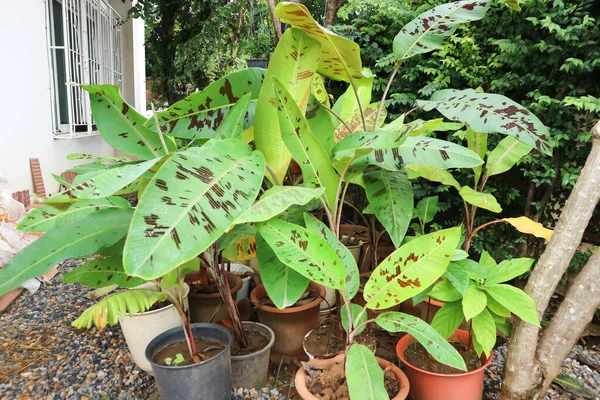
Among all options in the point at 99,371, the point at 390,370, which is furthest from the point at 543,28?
the point at 99,371

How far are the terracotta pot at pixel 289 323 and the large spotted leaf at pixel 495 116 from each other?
1.03 meters

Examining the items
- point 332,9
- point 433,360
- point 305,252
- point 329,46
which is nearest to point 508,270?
point 433,360

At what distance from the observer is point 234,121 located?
4.14 ft

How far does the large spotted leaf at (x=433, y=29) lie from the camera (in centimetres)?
145

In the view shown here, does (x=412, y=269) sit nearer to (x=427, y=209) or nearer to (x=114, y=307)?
(x=427, y=209)

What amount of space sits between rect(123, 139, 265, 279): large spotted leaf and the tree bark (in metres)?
1.21

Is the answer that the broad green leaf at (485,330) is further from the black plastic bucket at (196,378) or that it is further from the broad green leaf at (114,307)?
the broad green leaf at (114,307)

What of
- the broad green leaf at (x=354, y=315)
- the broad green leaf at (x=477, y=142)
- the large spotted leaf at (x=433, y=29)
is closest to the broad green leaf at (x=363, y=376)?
the broad green leaf at (x=354, y=315)

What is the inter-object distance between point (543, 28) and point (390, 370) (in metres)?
2.07

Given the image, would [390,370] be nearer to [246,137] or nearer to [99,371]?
[246,137]

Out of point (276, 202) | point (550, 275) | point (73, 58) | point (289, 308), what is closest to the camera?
point (276, 202)

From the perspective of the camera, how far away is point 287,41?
1254 mm

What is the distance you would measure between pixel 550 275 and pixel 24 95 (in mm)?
3952

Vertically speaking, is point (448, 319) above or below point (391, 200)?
below
